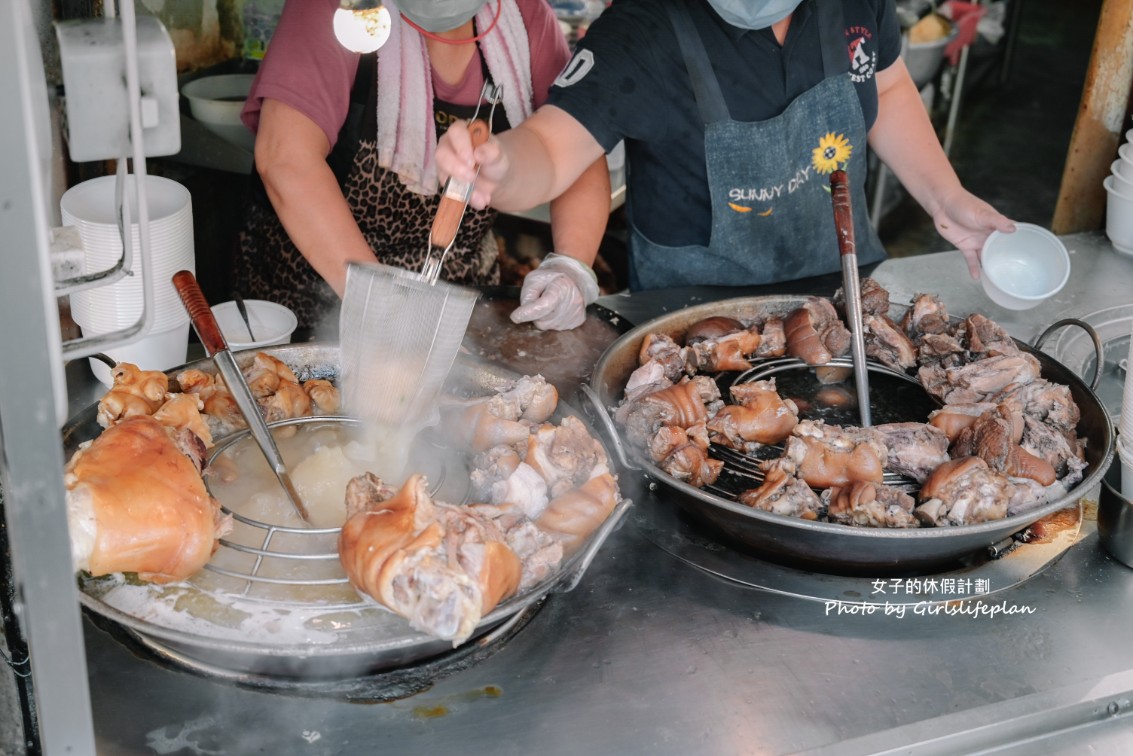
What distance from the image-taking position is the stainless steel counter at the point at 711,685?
4.98ft

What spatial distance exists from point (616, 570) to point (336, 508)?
520 mm

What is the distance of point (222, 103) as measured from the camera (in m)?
3.91

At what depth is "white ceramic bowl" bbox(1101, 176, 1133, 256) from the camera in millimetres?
3307

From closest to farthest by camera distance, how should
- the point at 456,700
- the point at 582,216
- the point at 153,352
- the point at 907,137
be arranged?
the point at 456,700, the point at 153,352, the point at 582,216, the point at 907,137

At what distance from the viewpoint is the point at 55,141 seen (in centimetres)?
241

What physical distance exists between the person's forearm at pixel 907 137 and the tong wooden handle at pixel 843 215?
962 millimetres

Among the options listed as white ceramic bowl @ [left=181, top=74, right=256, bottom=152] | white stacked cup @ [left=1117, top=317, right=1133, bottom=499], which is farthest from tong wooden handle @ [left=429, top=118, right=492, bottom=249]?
white ceramic bowl @ [left=181, top=74, right=256, bottom=152]

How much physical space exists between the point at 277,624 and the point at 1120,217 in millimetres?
3057

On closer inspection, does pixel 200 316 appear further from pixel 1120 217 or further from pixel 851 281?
pixel 1120 217

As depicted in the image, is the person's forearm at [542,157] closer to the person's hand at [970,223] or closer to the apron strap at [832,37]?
the apron strap at [832,37]

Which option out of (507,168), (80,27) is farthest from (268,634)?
(507,168)

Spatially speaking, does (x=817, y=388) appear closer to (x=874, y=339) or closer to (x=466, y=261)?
(x=874, y=339)

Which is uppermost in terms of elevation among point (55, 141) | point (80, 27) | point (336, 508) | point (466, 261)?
point (80, 27)

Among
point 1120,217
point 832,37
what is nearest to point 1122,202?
point 1120,217
